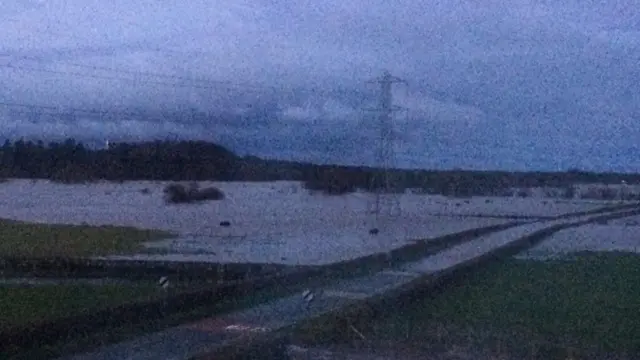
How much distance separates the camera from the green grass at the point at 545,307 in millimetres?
26703

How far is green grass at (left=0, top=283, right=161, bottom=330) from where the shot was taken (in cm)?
2918

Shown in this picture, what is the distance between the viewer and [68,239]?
207 ft

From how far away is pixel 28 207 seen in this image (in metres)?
104

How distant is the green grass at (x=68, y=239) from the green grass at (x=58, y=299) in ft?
44.2

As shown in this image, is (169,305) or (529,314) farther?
(169,305)

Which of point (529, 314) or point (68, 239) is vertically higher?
point (529, 314)

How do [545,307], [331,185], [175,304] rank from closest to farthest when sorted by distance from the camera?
[175,304], [545,307], [331,185]

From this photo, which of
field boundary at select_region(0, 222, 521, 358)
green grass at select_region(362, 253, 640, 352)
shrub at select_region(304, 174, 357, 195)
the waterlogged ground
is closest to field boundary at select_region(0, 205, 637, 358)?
field boundary at select_region(0, 222, 521, 358)

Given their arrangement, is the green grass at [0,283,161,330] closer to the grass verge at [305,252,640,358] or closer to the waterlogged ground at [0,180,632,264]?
the grass verge at [305,252,640,358]

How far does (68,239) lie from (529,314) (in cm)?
3691

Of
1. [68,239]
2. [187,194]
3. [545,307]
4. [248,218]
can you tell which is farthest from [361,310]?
[187,194]

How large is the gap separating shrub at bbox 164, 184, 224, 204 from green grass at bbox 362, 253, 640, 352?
242 ft

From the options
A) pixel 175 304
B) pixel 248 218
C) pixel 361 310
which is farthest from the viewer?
pixel 248 218

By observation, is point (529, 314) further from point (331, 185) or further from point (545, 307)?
point (331, 185)
